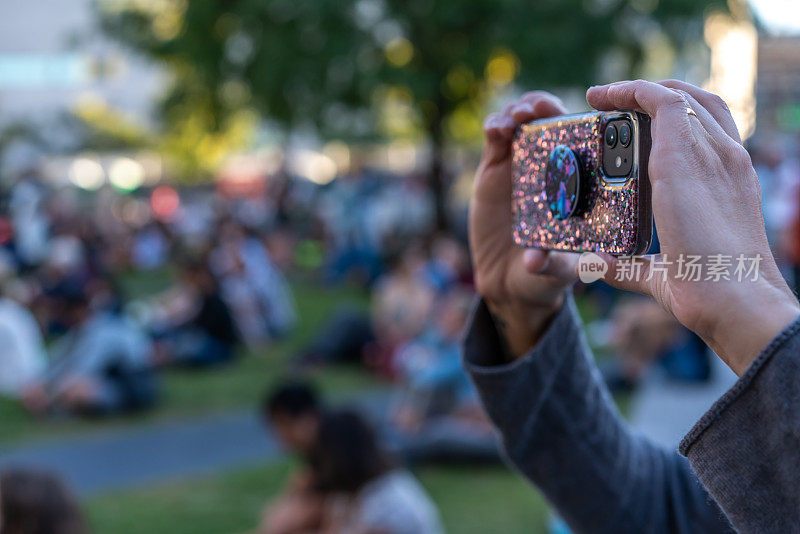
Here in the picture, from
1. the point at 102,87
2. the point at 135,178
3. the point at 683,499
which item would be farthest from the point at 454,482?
the point at 102,87

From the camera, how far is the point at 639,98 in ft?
3.28

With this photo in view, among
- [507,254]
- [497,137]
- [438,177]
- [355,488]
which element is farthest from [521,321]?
[438,177]

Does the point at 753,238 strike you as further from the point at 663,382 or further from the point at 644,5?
the point at 644,5

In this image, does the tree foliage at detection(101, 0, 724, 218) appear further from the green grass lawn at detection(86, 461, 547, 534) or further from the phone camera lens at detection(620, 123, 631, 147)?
the phone camera lens at detection(620, 123, 631, 147)

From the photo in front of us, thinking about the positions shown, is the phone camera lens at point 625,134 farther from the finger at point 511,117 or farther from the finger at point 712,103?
the finger at point 511,117

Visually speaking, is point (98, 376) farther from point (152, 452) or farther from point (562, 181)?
point (562, 181)

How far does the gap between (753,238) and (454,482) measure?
193 inches

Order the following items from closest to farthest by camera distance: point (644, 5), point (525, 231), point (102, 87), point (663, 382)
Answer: point (525, 231) < point (663, 382) < point (644, 5) < point (102, 87)

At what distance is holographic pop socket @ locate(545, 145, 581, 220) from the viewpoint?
1159 millimetres

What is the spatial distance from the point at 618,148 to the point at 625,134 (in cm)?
2

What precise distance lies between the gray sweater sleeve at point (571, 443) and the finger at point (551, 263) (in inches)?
3.9

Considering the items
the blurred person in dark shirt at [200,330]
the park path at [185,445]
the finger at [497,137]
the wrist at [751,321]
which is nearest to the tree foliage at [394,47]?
the blurred person in dark shirt at [200,330]

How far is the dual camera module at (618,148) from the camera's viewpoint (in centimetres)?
104

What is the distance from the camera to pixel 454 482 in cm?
559
